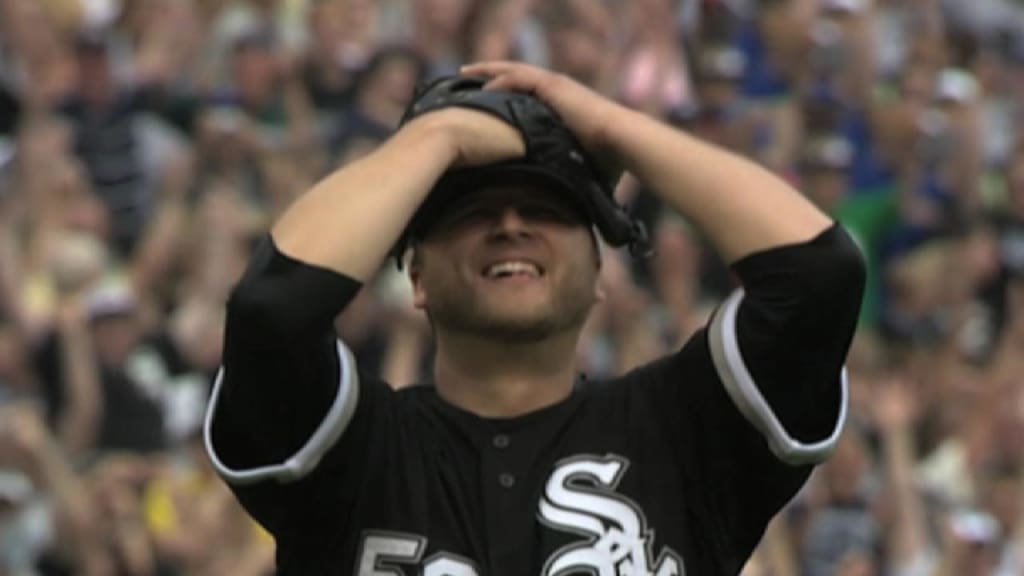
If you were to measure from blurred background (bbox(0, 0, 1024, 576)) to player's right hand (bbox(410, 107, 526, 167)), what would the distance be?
482 cm

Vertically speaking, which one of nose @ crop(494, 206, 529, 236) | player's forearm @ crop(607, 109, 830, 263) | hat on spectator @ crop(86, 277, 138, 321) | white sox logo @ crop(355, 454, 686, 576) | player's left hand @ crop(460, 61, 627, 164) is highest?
player's left hand @ crop(460, 61, 627, 164)

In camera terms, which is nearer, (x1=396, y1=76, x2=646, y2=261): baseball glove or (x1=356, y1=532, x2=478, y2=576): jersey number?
(x1=356, y1=532, x2=478, y2=576): jersey number

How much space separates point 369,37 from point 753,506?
7.34m

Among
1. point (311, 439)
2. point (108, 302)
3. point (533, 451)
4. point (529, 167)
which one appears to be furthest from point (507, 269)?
point (108, 302)

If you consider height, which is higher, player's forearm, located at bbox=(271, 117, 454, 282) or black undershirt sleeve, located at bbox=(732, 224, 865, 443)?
player's forearm, located at bbox=(271, 117, 454, 282)

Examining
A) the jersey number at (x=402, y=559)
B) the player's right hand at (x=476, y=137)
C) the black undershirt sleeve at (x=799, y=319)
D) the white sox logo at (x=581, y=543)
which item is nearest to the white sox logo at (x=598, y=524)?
the white sox logo at (x=581, y=543)

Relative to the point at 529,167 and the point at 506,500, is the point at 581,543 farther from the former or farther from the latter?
the point at 529,167

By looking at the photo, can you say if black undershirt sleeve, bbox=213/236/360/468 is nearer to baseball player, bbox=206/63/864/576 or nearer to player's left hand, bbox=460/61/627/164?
baseball player, bbox=206/63/864/576

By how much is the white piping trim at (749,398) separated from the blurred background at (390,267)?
4707mm

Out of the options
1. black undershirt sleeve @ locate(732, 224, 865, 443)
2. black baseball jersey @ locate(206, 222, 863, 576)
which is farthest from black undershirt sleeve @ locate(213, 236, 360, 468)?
black undershirt sleeve @ locate(732, 224, 865, 443)

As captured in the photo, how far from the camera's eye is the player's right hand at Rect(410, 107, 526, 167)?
4102 millimetres

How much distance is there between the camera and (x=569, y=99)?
4215 millimetres

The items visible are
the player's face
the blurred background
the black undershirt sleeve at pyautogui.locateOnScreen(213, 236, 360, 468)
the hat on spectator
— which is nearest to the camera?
the black undershirt sleeve at pyautogui.locateOnScreen(213, 236, 360, 468)

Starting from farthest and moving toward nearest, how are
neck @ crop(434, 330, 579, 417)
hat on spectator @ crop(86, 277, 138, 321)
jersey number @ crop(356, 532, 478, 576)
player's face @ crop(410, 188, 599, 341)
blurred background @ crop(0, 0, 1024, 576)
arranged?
hat on spectator @ crop(86, 277, 138, 321) < blurred background @ crop(0, 0, 1024, 576) < neck @ crop(434, 330, 579, 417) < player's face @ crop(410, 188, 599, 341) < jersey number @ crop(356, 532, 478, 576)
